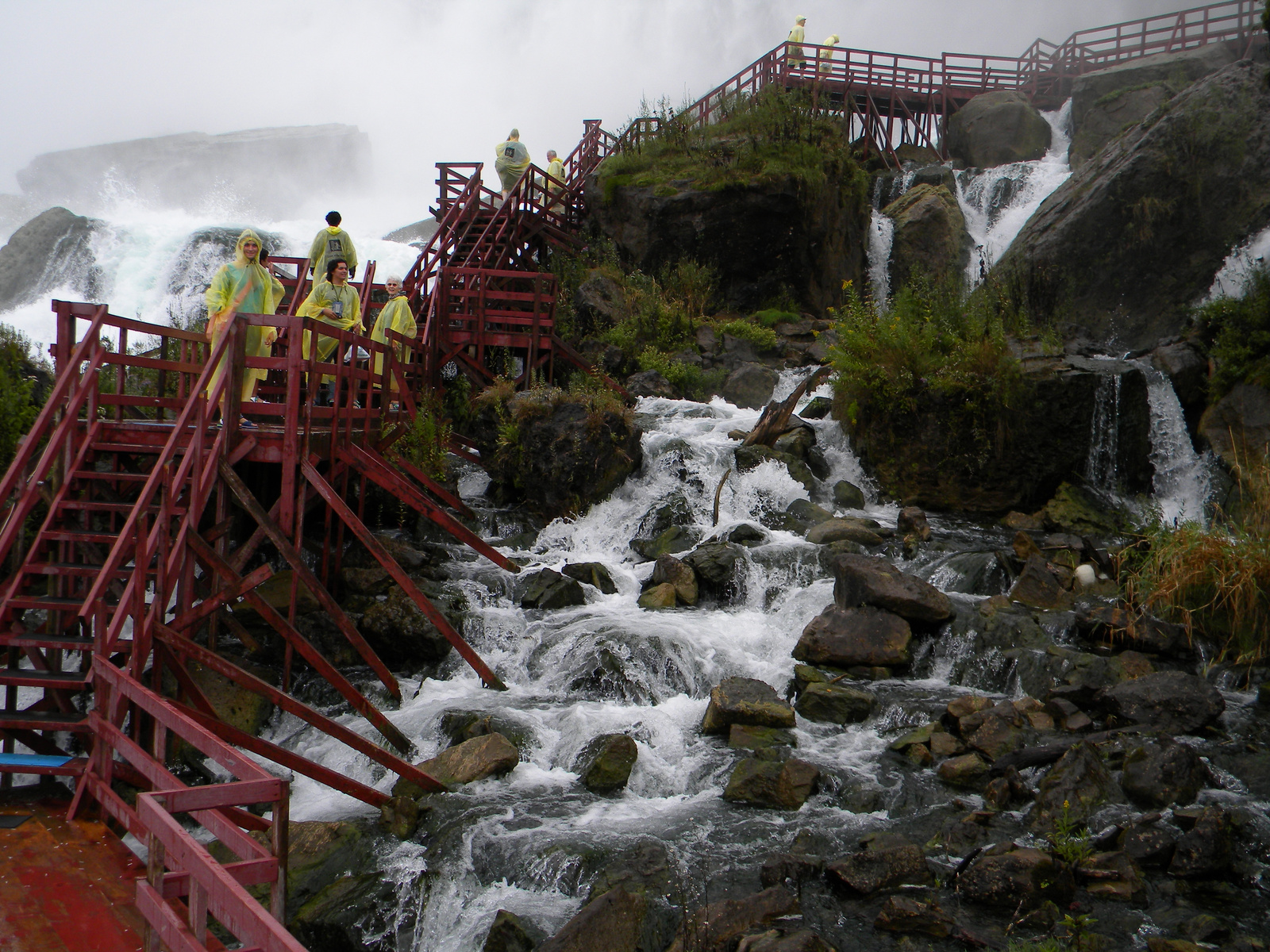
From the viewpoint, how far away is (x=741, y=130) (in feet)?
70.1

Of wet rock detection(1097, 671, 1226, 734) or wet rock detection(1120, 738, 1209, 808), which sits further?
wet rock detection(1097, 671, 1226, 734)

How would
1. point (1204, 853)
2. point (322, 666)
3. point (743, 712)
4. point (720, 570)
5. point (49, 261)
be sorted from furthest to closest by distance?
point (49, 261)
point (720, 570)
point (743, 712)
point (322, 666)
point (1204, 853)

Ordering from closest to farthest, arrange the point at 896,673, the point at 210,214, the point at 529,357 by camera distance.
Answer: the point at 896,673 → the point at 529,357 → the point at 210,214

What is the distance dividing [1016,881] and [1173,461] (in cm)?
928

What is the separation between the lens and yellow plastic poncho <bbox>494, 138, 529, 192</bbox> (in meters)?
20.8

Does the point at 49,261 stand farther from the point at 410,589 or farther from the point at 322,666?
the point at 322,666

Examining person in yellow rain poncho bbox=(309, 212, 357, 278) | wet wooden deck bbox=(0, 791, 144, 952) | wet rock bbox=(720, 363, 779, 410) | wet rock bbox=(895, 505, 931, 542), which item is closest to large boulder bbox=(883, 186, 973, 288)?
wet rock bbox=(720, 363, 779, 410)

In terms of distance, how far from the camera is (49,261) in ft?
99.3

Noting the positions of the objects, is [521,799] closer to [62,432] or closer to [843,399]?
[62,432]

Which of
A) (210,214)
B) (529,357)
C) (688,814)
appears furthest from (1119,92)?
(210,214)

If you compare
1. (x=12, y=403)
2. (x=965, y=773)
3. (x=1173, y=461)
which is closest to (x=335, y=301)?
(x=12, y=403)

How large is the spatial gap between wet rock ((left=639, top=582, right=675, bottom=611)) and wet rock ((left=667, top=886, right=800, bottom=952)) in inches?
196

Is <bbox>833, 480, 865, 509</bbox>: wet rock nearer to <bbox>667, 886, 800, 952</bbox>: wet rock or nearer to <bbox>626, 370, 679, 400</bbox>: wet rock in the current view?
<bbox>626, 370, 679, 400</bbox>: wet rock

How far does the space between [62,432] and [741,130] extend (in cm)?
1802
